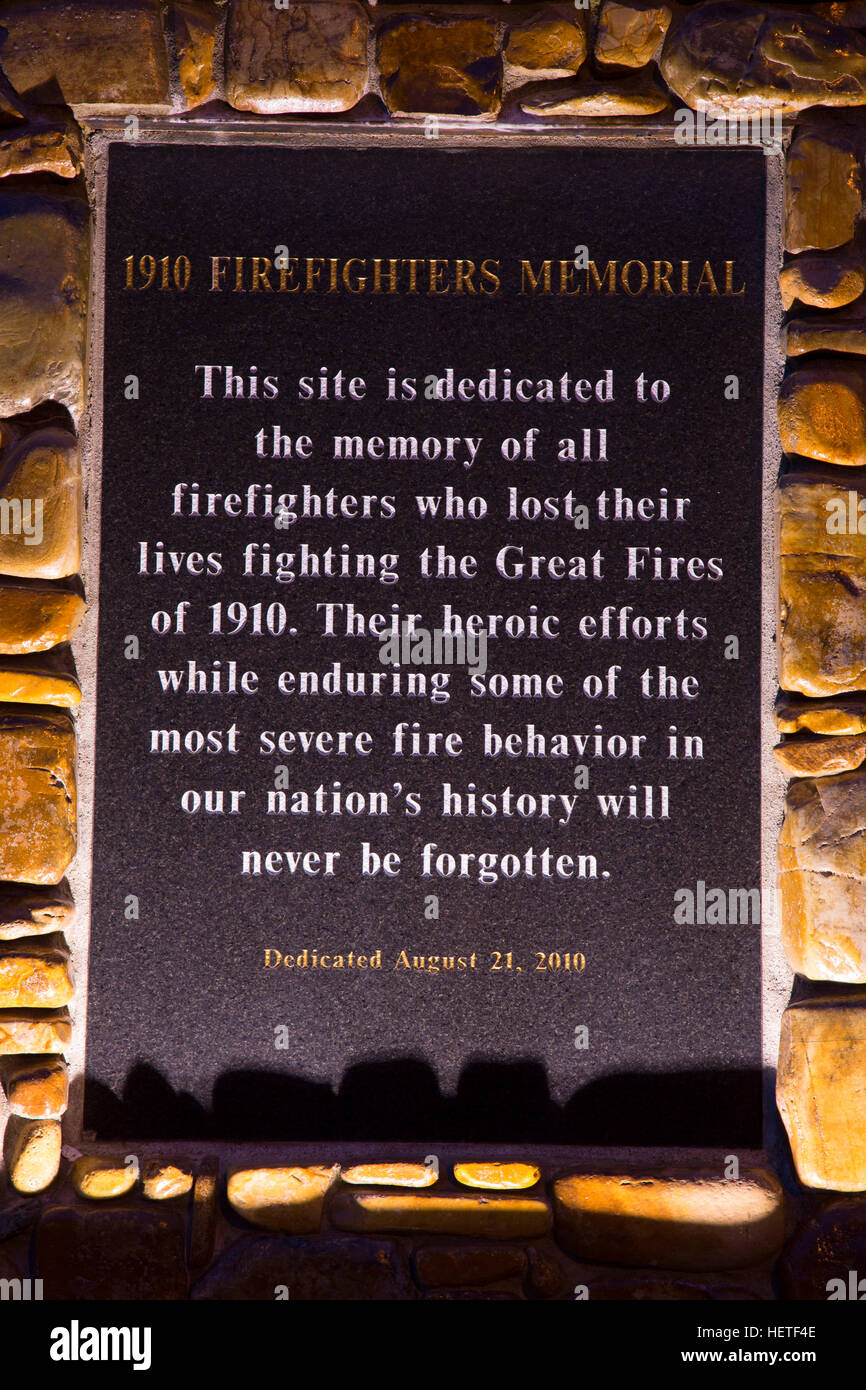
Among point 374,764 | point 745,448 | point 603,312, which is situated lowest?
point 374,764

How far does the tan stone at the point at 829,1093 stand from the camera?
6.37 feet

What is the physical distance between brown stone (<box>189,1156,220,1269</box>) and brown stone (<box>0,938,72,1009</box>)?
53 cm

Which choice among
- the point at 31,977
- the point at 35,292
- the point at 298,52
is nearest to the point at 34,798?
the point at 31,977

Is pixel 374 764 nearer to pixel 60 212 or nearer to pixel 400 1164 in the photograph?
pixel 400 1164

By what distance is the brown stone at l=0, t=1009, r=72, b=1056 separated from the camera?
199cm

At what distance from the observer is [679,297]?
208cm

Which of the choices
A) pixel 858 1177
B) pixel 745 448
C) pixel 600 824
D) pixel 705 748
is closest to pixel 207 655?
pixel 600 824

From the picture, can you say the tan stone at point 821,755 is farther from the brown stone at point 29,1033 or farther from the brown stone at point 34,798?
the brown stone at point 29,1033

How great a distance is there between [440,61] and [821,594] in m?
1.56

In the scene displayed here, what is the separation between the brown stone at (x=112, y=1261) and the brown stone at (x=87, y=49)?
2647 mm

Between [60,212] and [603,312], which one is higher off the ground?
[60,212]

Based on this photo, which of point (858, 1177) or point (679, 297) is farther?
point (679, 297)

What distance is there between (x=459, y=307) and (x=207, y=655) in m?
1.05

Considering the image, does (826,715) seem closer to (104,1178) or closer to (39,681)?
(39,681)
